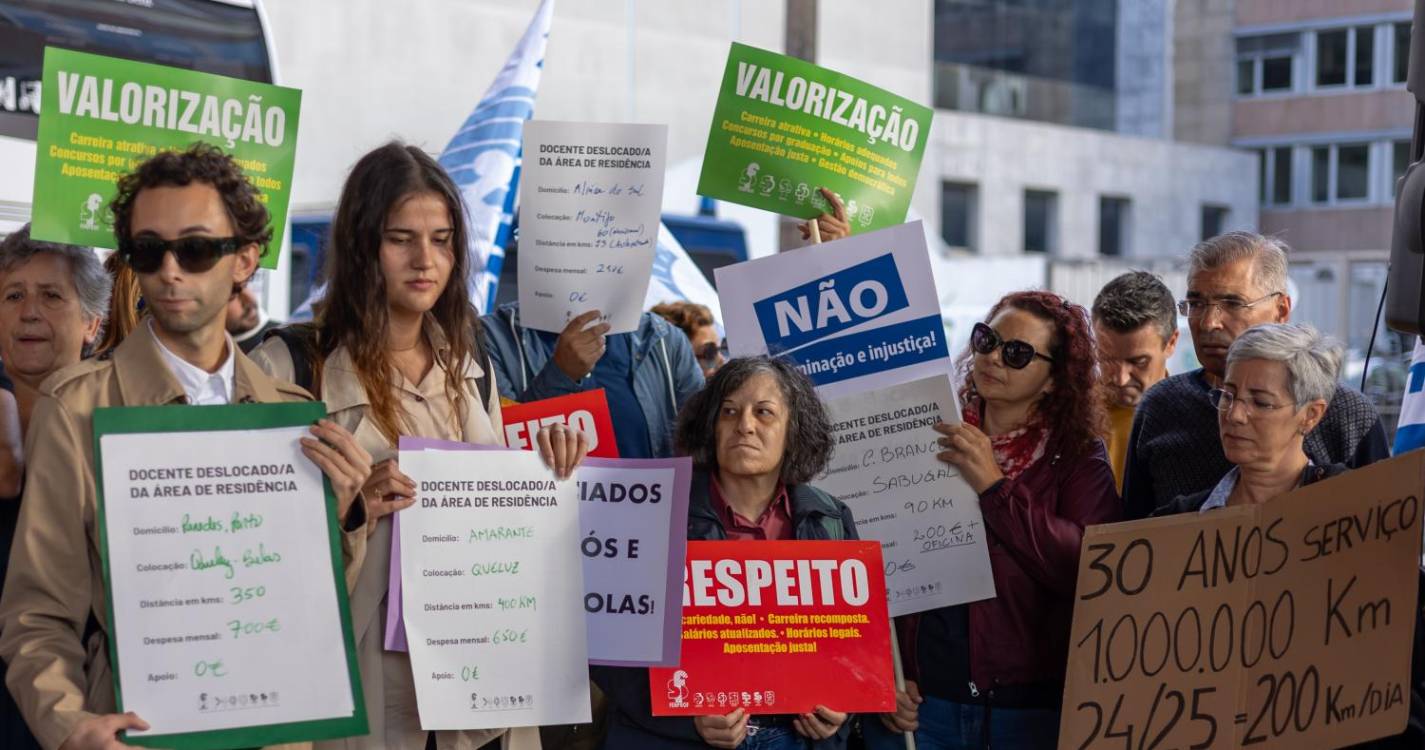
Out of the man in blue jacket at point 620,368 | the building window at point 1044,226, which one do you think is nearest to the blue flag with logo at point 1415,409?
the man in blue jacket at point 620,368

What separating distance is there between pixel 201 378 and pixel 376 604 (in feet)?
2.01

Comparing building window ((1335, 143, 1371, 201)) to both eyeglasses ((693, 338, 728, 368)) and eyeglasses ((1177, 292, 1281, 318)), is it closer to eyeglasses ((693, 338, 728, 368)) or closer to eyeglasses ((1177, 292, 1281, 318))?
eyeglasses ((693, 338, 728, 368))

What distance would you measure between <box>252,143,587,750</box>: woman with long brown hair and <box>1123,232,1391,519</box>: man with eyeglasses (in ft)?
5.75

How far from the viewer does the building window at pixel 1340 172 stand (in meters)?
45.0

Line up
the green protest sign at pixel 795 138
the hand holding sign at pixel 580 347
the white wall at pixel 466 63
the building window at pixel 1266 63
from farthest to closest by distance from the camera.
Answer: the building window at pixel 1266 63
the white wall at pixel 466 63
the green protest sign at pixel 795 138
the hand holding sign at pixel 580 347

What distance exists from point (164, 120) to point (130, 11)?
5.00m

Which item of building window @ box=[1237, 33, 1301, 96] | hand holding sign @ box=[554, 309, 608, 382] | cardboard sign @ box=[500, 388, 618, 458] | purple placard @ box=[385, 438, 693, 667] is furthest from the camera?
building window @ box=[1237, 33, 1301, 96]

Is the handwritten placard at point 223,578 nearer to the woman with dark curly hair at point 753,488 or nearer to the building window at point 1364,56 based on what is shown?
the woman with dark curly hair at point 753,488

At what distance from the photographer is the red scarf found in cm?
432

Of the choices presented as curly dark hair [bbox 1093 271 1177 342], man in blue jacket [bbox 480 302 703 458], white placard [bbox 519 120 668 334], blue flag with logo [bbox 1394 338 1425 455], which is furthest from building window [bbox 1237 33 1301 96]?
white placard [bbox 519 120 668 334]

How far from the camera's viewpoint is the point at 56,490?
303 centimetres

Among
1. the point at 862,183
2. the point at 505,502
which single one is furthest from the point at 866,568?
the point at 862,183

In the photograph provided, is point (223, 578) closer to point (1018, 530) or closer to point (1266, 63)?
point (1018, 530)

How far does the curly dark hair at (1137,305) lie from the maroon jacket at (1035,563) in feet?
4.20
